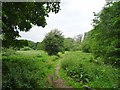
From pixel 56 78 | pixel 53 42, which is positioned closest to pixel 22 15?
pixel 56 78

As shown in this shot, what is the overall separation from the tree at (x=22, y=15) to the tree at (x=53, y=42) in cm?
2094

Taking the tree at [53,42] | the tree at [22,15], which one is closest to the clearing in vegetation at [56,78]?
the tree at [22,15]

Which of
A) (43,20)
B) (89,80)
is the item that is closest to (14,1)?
(43,20)

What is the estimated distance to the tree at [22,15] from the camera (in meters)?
15.7

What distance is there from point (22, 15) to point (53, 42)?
76.1 ft

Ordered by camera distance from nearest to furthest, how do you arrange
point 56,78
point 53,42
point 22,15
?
point 22,15 < point 56,78 < point 53,42

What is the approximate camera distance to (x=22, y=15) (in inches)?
667

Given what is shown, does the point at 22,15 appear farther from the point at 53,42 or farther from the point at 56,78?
the point at 53,42

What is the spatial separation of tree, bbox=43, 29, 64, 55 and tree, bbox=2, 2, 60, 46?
20.9 meters

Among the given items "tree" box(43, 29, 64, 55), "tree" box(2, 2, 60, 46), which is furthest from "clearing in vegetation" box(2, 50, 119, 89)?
"tree" box(43, 29, 64, 55)

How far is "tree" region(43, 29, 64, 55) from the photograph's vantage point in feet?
132

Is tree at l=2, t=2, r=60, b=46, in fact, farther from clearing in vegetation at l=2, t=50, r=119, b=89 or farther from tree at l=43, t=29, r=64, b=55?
tree at l=43, t=29, r=64, b=55

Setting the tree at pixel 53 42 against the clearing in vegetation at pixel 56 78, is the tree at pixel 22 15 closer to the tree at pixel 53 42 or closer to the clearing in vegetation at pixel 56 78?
the clearing in vegetation at pixel 56 78

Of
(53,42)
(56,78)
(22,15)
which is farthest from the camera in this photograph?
A: (53,42)
